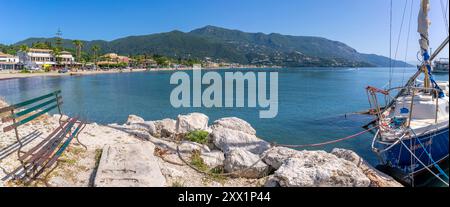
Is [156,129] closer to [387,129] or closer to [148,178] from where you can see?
[148,178]

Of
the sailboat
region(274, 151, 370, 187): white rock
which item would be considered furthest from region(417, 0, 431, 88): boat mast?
region(274, 151, 370, 187): white rock

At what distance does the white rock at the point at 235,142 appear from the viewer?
12305 millimetres

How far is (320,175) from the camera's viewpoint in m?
7.36

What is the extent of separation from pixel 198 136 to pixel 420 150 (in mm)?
8766

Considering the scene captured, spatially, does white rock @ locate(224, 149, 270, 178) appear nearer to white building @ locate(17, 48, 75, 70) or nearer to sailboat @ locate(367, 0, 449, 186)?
sailboat @ locate(367, 0, 449, 186)

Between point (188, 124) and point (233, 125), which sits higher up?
point (188, 124)

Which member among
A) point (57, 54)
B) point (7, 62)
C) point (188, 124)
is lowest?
point (188, 124)

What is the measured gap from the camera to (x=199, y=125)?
583 inches

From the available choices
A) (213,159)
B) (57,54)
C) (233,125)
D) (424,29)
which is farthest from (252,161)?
(57,54)

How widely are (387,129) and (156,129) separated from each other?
33.4 ft

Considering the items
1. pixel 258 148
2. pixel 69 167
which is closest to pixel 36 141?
pixel 69 167

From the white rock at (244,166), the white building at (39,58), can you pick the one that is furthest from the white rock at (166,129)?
the white building at (39,58)

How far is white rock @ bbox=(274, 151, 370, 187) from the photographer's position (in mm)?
→ 7273

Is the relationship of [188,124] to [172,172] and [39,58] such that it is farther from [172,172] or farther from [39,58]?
[39,58]
